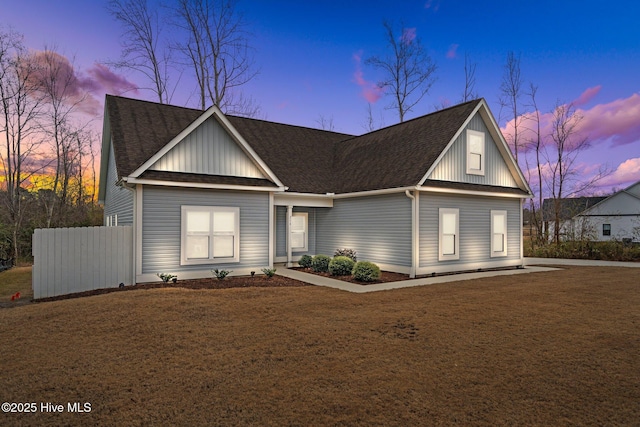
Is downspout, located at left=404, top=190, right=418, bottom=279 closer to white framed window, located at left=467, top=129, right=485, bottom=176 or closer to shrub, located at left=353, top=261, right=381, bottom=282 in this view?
shrub, located at left=353, top=261, right=381, bottom=282

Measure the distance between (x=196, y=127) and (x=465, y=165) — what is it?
10.9 m

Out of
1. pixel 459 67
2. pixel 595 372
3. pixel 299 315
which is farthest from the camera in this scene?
pixel 459 67

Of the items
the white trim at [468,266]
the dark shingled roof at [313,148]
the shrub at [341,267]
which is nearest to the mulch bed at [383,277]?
the shrub at [341,267]

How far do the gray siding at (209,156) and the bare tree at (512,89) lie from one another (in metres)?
23.9

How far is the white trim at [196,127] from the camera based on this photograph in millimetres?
11330

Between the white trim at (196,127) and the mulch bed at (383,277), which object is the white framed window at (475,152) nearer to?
the mulch bed at (383,277)

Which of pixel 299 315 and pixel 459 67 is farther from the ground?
pixel 459 67

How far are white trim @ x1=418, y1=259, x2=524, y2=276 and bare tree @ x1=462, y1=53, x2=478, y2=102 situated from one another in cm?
1713

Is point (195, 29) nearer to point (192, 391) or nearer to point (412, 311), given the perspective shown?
point (412, 311)

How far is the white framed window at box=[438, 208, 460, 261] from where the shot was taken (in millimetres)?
14289

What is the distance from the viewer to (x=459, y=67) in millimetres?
28656

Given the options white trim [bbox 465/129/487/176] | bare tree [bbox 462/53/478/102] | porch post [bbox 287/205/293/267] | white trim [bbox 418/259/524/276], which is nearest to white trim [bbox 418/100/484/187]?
white trim [bbox 465/129/487/176]

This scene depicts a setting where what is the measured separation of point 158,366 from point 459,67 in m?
30.5

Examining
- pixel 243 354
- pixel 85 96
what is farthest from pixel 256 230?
pixel 85 96
